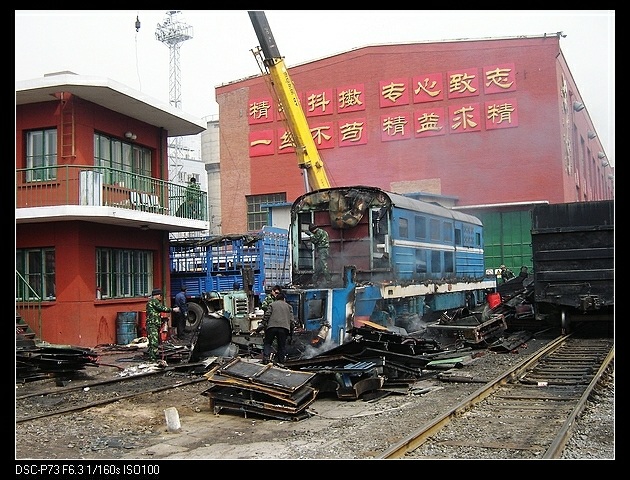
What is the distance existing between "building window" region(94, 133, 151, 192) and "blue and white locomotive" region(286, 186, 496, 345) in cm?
464

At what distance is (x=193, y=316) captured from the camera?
1531cm

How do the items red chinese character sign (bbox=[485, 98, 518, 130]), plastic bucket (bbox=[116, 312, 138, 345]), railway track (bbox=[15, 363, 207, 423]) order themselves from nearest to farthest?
railway track (bbox=[15, 363, 207, 423])
plastic bucket (bbox=[116, 312, 138, 345])
red chinese character sign (bbox=[485, 98, 518, 130])

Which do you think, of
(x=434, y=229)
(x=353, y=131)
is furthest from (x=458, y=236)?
(x=353, y=131)

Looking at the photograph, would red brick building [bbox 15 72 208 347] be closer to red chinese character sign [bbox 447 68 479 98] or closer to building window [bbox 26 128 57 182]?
building window [bbox 26 128 57 182]

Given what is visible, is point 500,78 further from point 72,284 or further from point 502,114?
point 72,284

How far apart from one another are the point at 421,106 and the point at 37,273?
635 inches

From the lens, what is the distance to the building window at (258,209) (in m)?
30.9

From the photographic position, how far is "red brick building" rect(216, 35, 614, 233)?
24.0 meters

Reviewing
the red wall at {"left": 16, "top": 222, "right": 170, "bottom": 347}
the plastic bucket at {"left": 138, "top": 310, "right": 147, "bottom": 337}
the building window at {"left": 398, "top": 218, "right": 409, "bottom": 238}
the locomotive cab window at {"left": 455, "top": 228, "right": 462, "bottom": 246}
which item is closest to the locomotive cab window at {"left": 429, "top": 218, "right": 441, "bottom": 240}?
the locomotive cab window at {"left": 455, "top": 228, "right": 462, "bottom": 246}

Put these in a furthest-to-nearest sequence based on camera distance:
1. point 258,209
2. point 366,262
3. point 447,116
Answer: point 258,209, point 447,116, point 366,262

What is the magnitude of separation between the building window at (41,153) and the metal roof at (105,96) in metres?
0.79

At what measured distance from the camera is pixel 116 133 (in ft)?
54.3
